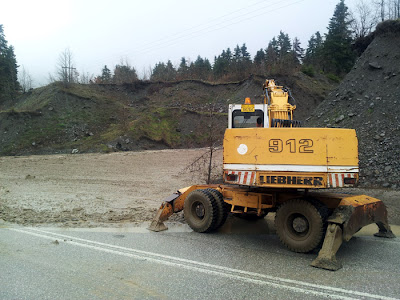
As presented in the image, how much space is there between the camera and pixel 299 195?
6.27 metres

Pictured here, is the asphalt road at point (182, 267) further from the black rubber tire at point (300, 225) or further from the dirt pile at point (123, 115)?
the dirt pile at point (123, 115)

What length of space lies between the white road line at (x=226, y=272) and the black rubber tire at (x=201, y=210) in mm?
1599

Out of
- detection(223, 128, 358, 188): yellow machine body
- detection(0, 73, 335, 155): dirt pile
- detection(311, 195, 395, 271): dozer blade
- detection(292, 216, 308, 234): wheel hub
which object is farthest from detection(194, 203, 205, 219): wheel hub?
detection(0, 73, 335, 155): dirt pile

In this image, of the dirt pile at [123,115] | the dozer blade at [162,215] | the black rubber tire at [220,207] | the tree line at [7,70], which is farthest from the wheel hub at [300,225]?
the tree line at [7,70]

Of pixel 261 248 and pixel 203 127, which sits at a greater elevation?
pixel 203 127

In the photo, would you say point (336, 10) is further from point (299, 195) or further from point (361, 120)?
point (299, 195)

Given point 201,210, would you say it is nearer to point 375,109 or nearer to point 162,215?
point 162,215

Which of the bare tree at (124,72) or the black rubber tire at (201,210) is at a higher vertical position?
the bare tree at (124,72)

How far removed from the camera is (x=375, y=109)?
15.6 meters

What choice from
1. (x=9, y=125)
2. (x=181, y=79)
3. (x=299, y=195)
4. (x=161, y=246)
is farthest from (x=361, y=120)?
(x=181, y=79)

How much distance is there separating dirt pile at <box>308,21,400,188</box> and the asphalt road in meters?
6.45

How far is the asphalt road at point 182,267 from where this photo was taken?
168 inches

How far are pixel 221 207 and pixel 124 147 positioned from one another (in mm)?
23811

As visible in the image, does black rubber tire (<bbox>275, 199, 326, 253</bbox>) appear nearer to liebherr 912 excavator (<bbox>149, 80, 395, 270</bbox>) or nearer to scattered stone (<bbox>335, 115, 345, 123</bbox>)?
liebherr 912 excavator (<bbox>149, 80, 395, 270</bbox>)
